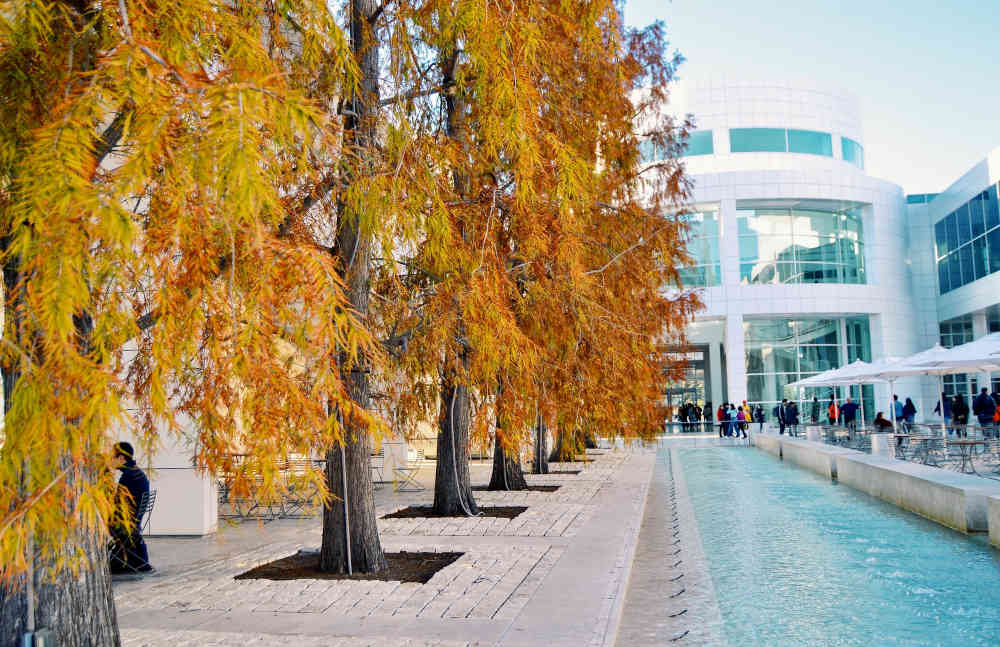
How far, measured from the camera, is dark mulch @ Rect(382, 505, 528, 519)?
13320mm

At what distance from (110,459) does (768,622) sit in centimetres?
581

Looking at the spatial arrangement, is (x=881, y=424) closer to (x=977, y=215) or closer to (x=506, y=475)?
(x=506, y=475)

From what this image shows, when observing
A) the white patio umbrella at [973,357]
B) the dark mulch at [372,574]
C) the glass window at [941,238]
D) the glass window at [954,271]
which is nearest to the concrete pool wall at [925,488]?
the white patio umbrella at [973,357]

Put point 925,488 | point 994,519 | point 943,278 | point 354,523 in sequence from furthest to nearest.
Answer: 1. point 943,278
2. point 925,488
3. point 994,519
4. point 354,523

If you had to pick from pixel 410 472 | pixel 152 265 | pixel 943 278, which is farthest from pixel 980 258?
pixel 152 265

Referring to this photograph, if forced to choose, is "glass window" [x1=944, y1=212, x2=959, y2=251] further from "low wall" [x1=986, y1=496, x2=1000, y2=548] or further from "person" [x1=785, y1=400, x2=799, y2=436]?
"low wall" [x1=986, y1=496, x2=1000, y2=548]

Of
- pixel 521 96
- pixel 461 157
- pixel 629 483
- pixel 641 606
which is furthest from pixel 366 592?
pixel 629 483

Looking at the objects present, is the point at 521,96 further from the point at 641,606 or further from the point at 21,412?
the point at 641,606

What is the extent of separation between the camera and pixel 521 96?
5977 mm

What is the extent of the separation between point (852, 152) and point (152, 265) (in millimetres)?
57302

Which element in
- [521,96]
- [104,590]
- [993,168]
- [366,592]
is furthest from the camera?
[993,168]

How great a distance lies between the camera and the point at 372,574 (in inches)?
340

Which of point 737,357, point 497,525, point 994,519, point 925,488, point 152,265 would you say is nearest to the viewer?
point 152,265

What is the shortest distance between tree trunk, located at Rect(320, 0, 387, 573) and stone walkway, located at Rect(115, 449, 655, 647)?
56 centimetres
